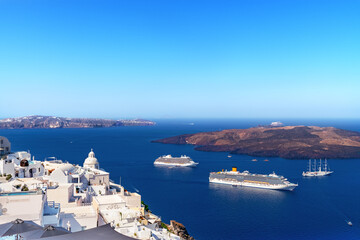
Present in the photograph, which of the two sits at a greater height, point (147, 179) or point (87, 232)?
point (87, 232)

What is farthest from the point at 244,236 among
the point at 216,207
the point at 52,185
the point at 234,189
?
the point at 234,189

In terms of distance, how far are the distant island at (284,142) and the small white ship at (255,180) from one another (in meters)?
28.0

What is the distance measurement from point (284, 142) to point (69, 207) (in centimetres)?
6880

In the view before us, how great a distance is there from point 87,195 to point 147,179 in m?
20.8

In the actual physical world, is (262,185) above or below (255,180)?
below

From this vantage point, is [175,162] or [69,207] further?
[175,162]

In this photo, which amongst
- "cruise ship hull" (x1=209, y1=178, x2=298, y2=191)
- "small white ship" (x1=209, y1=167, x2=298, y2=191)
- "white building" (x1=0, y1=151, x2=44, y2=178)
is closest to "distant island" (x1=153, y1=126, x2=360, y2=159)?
"small white ship" (x1=209, y1=167, x2=298, y2=191)

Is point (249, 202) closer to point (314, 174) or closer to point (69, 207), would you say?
point (69, 207)

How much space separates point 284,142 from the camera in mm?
79500

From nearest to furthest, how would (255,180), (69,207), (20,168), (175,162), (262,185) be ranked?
(69,207) < (20,168) < (262,185) < (255,180) < (175,162)

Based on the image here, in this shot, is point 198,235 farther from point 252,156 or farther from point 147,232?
→ point 252,156

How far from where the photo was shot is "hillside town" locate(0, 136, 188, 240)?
10.7 metres

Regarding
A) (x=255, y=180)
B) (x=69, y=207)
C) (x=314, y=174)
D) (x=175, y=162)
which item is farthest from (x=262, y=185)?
(x=69, y=207)

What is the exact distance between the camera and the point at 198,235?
911 inches
